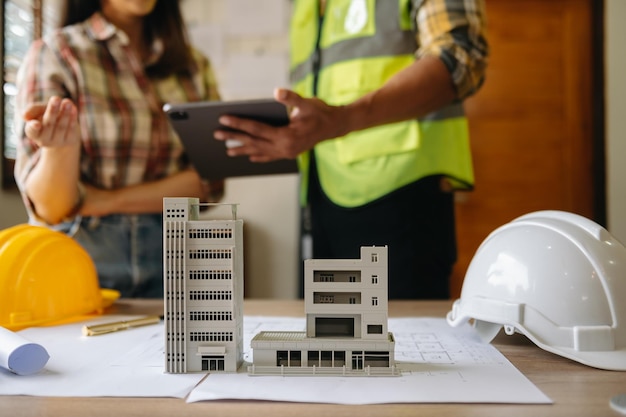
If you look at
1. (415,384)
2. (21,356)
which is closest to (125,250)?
(21,356)

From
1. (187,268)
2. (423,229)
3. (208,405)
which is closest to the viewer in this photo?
(208,405)

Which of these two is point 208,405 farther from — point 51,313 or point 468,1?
point 468,1

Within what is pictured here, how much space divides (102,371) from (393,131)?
94cm

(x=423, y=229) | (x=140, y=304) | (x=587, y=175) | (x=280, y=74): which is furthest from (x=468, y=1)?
(x=587, y=175)

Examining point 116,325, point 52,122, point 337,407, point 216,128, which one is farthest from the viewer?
point 216,128

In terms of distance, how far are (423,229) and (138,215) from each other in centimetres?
84

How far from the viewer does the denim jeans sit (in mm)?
1558

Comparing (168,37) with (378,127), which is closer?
(378,127)

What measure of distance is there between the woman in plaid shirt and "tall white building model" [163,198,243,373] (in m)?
0.83

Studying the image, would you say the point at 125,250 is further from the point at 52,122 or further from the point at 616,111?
the point at 616,111

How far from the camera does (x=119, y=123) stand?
61.2 inches

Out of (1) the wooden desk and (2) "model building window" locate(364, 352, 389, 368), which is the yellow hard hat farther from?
(2) "model building window" locate(364, 352, 389, 368)

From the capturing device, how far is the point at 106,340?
0.87 m

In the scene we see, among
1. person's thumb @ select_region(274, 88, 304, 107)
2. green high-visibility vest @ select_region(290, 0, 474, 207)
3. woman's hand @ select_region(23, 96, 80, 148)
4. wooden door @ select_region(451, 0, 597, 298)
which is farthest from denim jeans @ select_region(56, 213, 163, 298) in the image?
wooden door @ select_region(451, 0, 597, 298)
